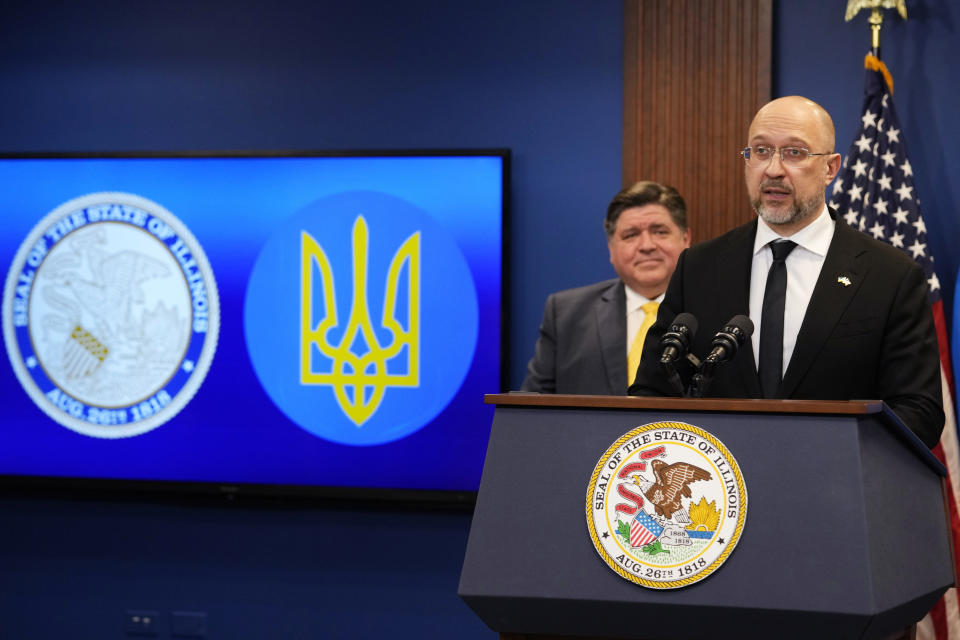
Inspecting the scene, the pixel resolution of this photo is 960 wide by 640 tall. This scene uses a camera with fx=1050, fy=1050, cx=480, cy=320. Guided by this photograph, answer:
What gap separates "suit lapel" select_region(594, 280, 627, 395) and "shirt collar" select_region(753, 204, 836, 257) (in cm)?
109

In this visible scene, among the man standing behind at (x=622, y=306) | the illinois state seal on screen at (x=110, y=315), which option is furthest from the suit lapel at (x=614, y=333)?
the illinois state seal on screen at (x=110, y=315)

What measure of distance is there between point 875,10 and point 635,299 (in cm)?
134

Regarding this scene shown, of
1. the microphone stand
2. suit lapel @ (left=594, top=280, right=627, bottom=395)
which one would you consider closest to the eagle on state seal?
the microphone stand

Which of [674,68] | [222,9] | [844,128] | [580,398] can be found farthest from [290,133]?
[580,398]

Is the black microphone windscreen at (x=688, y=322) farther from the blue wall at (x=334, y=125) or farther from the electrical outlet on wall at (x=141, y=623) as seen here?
the electrical outlet on wall at (x=141, y=623)

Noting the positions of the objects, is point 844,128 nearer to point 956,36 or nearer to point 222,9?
point 956,36

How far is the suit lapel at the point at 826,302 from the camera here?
1.88 metres

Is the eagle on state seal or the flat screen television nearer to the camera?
the eagle on state seal

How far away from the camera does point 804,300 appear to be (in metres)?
1.96

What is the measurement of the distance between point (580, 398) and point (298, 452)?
2.59 m

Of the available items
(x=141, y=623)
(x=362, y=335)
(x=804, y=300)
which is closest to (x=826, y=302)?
(x=804, y=300)

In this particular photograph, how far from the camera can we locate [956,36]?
3621 mm

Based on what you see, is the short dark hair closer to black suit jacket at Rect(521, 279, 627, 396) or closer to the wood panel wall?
black suit jacket at Rect(521, 279, 627, 396)

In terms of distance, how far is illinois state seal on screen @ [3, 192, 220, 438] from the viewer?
158 inches
